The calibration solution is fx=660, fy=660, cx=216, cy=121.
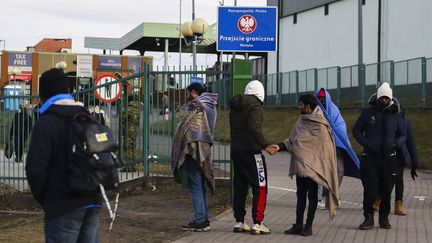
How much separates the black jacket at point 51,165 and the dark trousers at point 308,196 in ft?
13.4

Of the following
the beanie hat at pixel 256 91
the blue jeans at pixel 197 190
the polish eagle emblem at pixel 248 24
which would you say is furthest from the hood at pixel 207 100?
the polish eagle emblem at pixel 248 24

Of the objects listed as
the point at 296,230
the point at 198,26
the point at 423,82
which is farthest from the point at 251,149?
the point at 423,82

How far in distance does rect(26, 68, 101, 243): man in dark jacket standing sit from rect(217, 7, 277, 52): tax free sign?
263 inches

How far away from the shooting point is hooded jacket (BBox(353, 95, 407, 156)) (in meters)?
8.16

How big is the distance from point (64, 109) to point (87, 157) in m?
0.37

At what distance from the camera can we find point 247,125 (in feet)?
25.1

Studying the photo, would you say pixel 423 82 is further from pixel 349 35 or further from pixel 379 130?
pixel 379 130

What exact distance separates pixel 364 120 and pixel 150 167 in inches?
187

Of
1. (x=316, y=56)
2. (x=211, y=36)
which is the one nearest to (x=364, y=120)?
(x=316, y=56)

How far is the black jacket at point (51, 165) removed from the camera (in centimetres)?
415

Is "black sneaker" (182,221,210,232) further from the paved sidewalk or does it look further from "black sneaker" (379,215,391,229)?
"black sneaker" (379,215,391,229)

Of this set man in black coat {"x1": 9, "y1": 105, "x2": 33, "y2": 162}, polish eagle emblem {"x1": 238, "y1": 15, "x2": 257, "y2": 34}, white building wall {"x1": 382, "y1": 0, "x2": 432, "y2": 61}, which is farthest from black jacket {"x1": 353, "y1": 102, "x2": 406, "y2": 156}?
white building wall {"x1": 382, "y1": 0, "x2": 432, "y2": 61}

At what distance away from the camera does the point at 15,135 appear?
42.0 feet

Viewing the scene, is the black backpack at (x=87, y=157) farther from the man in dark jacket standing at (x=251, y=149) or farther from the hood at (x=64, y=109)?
the man in dark jacket standing at (x=251, y=149)
